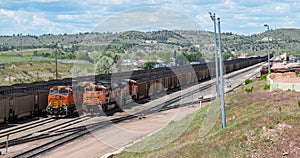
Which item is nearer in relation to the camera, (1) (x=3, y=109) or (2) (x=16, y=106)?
(1) (x=3, y=109)

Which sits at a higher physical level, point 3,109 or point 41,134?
point 3,109

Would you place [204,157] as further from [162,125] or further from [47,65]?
[47,65]

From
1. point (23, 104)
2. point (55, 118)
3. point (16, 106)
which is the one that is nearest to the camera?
point (16, 106)

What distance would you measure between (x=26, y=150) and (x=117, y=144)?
19.0 feet

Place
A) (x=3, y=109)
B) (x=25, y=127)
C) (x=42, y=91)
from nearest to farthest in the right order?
(x=25, y=127) < (x=3, y=109) < (x=42, y=91)

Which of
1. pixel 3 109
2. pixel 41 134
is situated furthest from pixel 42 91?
pixel 41 134

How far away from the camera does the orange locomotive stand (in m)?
34.5

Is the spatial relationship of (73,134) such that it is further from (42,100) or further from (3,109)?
(42,100)

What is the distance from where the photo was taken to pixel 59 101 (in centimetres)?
3438

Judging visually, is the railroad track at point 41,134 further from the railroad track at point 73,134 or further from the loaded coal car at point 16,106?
the loaded coal car at point 16,106

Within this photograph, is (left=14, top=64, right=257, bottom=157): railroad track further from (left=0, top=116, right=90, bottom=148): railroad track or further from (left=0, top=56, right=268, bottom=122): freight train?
(left=0, top=56, right=268, bottom=122): freight train

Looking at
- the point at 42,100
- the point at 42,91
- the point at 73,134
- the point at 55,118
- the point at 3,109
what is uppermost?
the point at 42,91

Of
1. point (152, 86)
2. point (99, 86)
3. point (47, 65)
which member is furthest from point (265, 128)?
point (47, 65)

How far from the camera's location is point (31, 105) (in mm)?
35531
